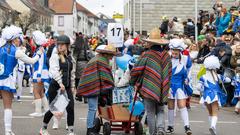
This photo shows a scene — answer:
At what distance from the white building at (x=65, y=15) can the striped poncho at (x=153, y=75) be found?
125 m

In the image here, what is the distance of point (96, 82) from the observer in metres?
10.3

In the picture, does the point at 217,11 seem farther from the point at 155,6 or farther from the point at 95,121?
the point at 155,6

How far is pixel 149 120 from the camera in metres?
10.2

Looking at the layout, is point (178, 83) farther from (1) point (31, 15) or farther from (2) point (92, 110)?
(1) point (31, 15)

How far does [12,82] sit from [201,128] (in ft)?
15.0

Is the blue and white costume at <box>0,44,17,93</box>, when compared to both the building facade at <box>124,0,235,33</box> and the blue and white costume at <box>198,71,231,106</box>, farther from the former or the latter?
the building facade at <box>124,0,235,33</box>

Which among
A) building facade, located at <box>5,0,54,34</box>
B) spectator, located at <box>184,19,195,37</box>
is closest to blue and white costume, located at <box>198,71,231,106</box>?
spectator, located at <box>184,19,195,37</box>

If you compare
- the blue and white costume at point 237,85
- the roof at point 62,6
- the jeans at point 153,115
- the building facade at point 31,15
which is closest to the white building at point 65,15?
the roof at point 62,6

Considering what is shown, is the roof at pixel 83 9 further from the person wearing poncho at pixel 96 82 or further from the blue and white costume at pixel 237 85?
the person wearing poncho at pixel 96 82

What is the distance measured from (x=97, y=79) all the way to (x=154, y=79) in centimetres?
107

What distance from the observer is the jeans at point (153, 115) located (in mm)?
10141

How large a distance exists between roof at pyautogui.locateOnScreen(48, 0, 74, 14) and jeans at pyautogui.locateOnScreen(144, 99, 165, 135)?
129840 millimetres

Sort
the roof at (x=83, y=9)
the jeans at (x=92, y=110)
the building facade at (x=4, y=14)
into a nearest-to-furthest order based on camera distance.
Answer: the jeans at (x=92, y=110), the building facade at (x=4, y=14), the roof at (x=83, y=9)

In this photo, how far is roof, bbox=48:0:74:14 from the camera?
458 ft
